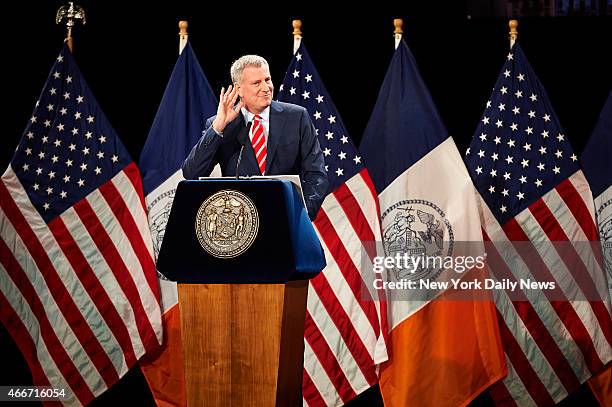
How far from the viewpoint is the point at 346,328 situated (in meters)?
4.67

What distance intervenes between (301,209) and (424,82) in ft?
7.13

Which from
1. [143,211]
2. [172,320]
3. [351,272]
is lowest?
[172,320]

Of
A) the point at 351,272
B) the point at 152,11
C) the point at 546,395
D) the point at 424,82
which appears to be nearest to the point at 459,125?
the point at 424,82

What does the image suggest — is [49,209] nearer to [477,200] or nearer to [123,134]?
[123,134]

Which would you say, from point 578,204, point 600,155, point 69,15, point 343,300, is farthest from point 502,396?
point 69,15

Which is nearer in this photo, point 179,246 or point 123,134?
point 179,246

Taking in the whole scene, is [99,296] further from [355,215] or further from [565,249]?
[565,249]

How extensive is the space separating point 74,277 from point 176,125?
103 cm

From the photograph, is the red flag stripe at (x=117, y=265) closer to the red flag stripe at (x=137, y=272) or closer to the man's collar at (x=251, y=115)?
the red flag stripe at (x=137, y=272)

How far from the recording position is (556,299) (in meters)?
4.65

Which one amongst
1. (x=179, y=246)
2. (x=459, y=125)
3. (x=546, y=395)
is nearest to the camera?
(x=179, y=246)

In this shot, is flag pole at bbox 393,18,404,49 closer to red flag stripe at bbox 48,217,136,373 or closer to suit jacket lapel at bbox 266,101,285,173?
suit jacket lapel at bbox 266,101,285,173

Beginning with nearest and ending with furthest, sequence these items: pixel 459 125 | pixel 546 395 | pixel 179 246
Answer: pixel 179 246 < pixel 546 395 < pixel 459 125

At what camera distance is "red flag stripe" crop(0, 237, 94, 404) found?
4.71 m
